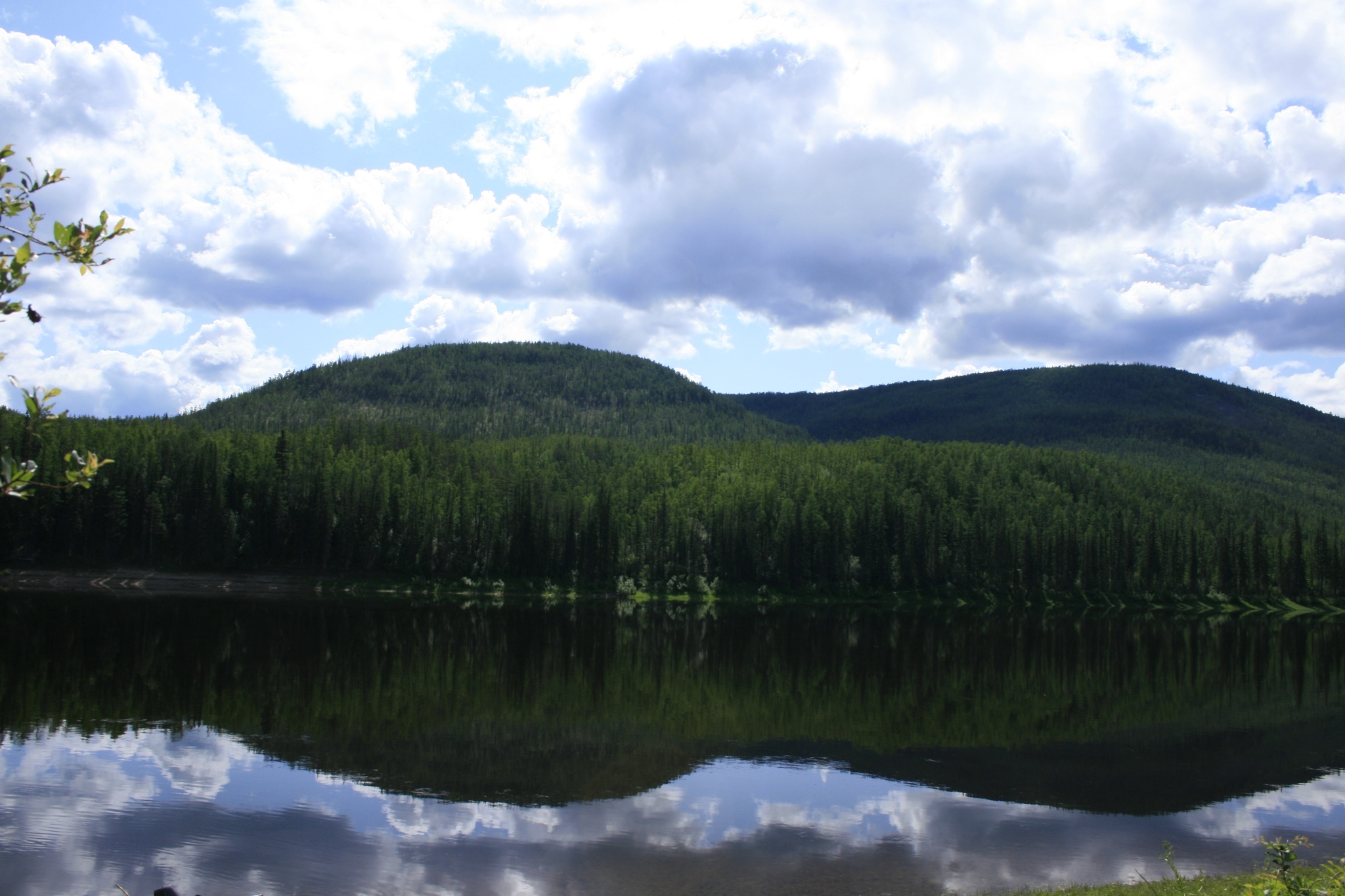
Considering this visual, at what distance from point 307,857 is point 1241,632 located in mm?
99799

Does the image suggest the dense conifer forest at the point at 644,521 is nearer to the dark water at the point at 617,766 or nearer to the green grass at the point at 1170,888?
the dark water at the point at 617,766

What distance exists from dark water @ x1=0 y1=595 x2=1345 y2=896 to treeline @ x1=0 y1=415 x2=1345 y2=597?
4998cm

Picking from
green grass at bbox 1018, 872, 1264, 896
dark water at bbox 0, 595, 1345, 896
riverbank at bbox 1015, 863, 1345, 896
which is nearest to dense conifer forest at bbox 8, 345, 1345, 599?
dark water at bbox 0, 595, 1345, 896

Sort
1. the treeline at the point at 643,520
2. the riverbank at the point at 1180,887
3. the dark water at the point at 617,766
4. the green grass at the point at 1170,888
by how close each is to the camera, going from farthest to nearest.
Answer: the treeline at the point at 643,520
the dark water at the point at 617,766
the green grass at the point at 1170,888
the riverbank at the point at 1180,887

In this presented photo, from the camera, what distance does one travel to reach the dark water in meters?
21.0

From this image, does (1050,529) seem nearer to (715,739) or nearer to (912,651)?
(912,651)

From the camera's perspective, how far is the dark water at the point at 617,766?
21016 millimetres

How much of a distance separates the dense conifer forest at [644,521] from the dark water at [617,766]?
5008cm

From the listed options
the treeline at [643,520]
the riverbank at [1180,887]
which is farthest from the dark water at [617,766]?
the treeline at [643,520]

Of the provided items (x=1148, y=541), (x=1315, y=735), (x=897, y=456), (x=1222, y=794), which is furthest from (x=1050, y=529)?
(x=1222, y=794)

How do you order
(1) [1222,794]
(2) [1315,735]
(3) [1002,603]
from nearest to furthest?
(1) [1222,794] → (2) [1315,735] → (3) [1002,603]

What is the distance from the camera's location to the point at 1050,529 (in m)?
134

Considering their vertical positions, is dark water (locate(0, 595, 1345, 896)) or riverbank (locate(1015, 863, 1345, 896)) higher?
riverbank (locate(1015, 863, 1345, 896))

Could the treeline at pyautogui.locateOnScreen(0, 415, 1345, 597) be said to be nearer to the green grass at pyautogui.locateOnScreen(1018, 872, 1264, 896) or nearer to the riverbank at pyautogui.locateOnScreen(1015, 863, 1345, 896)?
the riverbank at pyautogui.locateOnScreen(1015, 863, 1345, 896)
